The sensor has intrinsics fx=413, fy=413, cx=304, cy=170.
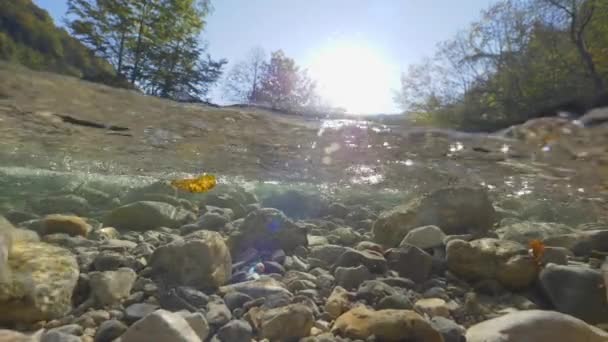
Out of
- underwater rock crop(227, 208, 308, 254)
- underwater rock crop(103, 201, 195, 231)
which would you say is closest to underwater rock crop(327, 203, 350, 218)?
underwater rock crop(103, 201, 195, 231)

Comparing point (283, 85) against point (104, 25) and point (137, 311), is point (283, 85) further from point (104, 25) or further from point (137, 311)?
point (137, 311)

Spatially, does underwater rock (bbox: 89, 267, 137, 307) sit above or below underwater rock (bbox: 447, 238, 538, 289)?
below

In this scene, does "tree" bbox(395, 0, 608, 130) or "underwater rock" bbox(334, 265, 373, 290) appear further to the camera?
"tree" bbox(395, 0, 608, 130)

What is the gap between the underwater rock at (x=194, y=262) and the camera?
2.14 metres

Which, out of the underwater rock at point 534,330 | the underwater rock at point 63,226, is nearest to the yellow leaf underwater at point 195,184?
the underwater rock at point 63,226

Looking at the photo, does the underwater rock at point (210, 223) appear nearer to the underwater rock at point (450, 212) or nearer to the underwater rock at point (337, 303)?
the underwater rock at point (450, 212)

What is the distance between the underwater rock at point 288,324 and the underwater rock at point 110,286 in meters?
0.74

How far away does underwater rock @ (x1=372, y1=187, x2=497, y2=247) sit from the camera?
377 cm

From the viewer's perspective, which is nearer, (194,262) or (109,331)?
(109,331)

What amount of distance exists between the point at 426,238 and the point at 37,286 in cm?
242

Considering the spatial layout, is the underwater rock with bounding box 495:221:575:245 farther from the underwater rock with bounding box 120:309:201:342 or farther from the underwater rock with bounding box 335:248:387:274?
the underwater rock with bounding box 120:309:201:342

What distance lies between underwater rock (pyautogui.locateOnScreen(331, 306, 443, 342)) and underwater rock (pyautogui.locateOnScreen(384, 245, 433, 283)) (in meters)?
0.89

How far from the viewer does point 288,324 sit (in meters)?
1.64

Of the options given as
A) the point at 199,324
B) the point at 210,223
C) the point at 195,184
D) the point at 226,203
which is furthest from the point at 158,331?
the point at 195,184
